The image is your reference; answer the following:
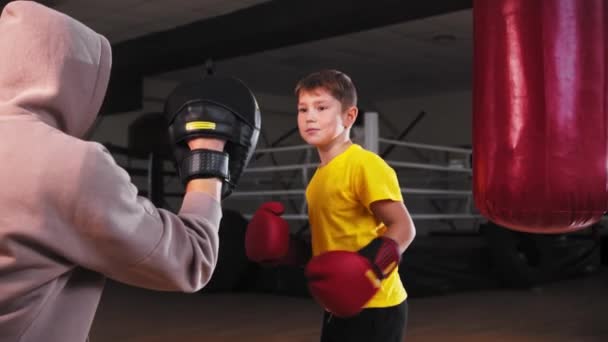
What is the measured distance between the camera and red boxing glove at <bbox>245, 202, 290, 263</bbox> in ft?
5.54

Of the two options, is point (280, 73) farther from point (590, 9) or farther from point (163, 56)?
point (590, 9)

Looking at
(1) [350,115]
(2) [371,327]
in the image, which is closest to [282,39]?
(1) [350,115]

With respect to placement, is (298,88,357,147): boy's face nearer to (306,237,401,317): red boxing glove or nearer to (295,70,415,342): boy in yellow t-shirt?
(295,70,415,342): boy in yellow t-shirt

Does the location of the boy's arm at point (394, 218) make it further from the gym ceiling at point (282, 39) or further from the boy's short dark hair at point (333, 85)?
the gym ceiling at point (282, 39)

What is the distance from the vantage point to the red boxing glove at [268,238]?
1.69 metres

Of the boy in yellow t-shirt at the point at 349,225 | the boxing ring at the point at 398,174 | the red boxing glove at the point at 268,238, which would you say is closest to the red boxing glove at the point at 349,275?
the boy in yellow t-shirt at the point at 349,225

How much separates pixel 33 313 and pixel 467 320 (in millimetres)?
3233

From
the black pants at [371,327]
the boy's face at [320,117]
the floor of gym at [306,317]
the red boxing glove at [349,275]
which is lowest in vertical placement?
the floor of gym at [306,317]

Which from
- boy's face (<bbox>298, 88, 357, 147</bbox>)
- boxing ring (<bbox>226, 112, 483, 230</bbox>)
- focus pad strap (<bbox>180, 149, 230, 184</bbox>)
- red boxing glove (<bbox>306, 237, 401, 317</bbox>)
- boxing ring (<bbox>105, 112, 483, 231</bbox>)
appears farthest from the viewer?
boxing ring (<bbox>105, 112, 483, 231</bbox>)

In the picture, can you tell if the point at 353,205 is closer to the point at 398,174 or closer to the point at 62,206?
the point at 62,206

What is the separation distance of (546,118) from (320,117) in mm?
502

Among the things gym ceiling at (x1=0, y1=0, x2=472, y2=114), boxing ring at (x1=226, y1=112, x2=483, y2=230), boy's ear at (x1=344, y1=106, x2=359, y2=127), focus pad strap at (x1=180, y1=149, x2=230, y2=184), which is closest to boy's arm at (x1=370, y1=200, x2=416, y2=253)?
boy's ear at (x1=344, y1=106, x2=359, y2=127)

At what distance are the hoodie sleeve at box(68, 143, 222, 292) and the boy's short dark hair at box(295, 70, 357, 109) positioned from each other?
2.91ft

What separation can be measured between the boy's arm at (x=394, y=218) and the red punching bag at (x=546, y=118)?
0.74 feet
